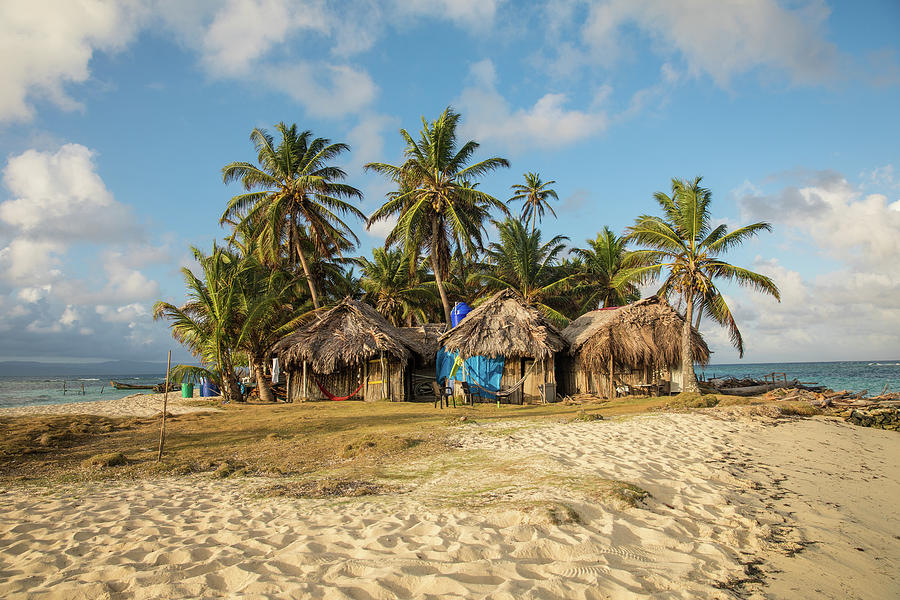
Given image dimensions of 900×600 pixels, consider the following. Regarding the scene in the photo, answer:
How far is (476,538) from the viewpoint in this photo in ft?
11.5

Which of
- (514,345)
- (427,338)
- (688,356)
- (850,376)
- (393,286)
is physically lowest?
(850,376)

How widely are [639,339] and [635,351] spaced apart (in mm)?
505

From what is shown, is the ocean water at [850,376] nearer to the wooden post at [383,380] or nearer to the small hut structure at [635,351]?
the small hut structure at [635,351]

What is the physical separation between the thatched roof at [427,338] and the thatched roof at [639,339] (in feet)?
18.0

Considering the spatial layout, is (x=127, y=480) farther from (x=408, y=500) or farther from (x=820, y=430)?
(x=820, y=430)

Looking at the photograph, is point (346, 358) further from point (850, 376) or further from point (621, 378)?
point (850, 376)

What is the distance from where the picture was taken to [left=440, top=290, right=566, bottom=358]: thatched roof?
52.0ft

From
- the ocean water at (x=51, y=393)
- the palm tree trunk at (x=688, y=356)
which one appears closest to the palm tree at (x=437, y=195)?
the palm tree trunk at (x=688, y=356)

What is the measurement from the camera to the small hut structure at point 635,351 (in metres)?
16.2

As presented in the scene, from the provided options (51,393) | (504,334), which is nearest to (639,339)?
(504,334)

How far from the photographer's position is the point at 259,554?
329cm

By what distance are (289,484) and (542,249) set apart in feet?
65.1

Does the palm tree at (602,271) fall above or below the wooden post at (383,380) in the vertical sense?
above

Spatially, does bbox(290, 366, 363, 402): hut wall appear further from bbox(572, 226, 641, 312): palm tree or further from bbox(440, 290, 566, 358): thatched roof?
bbox(572, 226, 641, 312): palm tree
